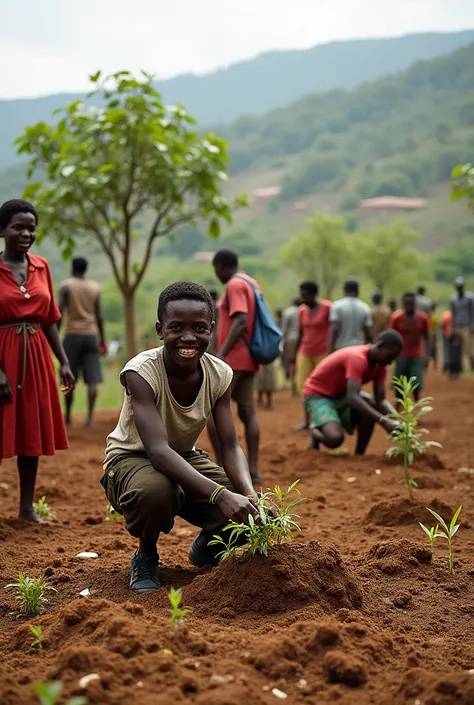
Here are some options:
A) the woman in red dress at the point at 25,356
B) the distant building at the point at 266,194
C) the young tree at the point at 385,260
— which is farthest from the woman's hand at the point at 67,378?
the distant building at the point at 266,194

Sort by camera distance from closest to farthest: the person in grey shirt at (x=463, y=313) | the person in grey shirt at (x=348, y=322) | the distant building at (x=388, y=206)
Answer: the person in grey shirt at (x=348, y=322) → the person in grey shirt at (x=463, y=313) → the distant building at (x=388, y=206)

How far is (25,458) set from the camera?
5.04 meters

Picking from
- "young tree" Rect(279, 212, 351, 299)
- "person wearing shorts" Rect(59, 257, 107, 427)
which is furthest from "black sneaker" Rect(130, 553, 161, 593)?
"young tree" Rect(279, 212, 351, 299)

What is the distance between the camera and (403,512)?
503 centimetres

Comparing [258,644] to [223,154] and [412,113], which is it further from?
[412,113]

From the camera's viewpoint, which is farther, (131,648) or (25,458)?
(25,458)

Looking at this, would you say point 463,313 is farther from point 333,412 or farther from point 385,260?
point 385,260

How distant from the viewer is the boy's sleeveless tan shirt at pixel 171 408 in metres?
3.68

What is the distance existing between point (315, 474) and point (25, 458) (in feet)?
8.70

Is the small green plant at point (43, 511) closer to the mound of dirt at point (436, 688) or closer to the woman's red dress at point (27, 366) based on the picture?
the woman's red dress at point (27, 366)

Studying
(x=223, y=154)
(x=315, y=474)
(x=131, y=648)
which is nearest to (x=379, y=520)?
(x=315, y=474)

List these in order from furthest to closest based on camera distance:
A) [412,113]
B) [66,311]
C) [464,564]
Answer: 1. [412,113]
2. [66,311]
3. [464,564]

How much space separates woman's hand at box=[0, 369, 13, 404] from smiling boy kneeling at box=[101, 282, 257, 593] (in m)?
1.17

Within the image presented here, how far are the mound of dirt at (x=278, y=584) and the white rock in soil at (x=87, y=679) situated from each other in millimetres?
793
